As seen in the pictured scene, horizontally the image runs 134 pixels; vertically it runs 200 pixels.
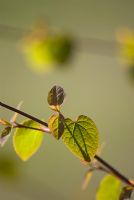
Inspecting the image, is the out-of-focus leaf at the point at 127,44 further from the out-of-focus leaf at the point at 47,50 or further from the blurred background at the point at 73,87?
the blurred background at the point at 73,87

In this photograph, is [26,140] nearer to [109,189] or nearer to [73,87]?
[109,189]

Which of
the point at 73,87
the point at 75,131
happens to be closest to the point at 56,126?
the point at 75,131

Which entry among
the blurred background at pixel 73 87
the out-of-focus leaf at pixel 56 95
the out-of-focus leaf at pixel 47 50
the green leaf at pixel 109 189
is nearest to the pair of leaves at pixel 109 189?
the green leaf at pixel 109 189

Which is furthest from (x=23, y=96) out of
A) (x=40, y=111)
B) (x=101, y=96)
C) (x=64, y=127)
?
(x=64, y=127)

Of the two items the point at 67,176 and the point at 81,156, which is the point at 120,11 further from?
the point at 81,156

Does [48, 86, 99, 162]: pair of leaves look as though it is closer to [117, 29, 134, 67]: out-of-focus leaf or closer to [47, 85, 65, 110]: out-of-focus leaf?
[47, 85, 65, 110]: out-of-focus leaf

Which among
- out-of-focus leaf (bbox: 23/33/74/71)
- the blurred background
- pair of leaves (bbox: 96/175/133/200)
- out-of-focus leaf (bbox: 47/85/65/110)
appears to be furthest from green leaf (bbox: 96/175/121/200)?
the blurred background
